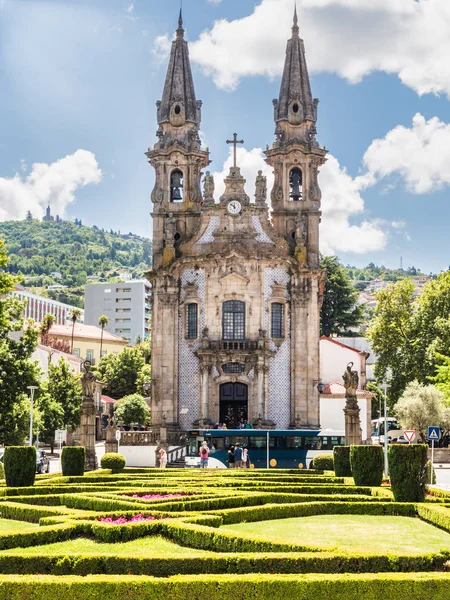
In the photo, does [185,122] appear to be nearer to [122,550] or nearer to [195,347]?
[195,347]

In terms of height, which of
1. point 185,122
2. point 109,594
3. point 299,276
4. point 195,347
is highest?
point 185,122

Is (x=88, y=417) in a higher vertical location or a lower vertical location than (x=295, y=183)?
lower

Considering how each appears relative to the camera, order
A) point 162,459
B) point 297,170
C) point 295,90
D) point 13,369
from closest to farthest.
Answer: point 13,369
point 162,459
point 297,170
point 295,90

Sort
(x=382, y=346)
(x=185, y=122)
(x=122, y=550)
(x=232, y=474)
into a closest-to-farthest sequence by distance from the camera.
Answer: (x=122, y=550) < (x=232, y=474) < (x=185, y=122) < (x=382, y=346)

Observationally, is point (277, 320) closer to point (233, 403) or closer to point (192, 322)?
point (192, 322)

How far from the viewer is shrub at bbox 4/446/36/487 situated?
29594 millimetres

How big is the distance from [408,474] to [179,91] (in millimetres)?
44043

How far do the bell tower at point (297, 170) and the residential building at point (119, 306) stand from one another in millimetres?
115842

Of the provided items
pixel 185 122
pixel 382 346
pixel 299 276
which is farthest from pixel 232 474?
pixel 382 346

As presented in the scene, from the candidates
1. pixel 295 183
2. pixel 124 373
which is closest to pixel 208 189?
pixel 295 183

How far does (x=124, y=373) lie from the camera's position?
104 meters

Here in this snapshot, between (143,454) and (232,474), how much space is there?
18.3m

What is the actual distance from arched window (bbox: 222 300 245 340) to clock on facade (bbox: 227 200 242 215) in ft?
19.3

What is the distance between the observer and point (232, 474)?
3481 cm
